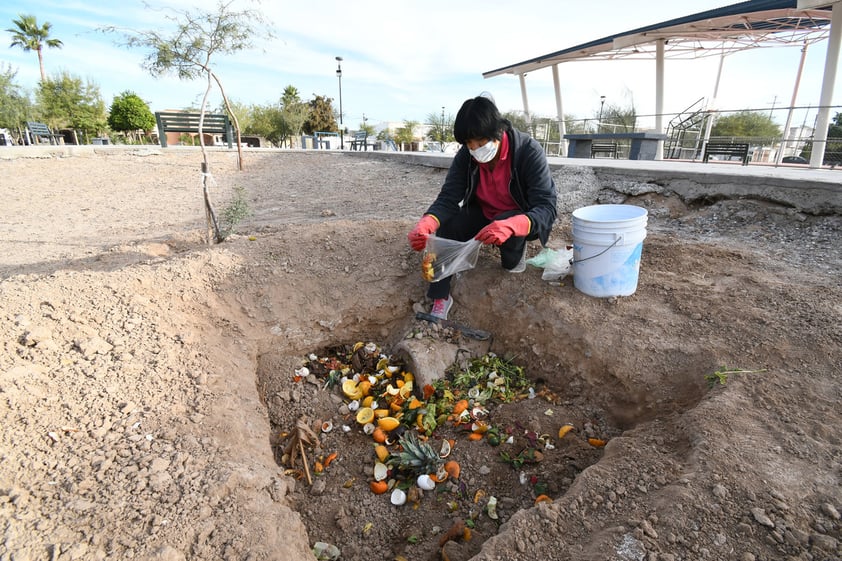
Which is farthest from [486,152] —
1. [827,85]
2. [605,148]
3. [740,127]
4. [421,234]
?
[740,127]

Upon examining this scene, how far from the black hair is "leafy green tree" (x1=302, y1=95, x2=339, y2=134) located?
3822 centimetres

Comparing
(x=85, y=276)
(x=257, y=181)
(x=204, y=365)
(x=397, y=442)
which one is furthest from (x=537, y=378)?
(x=257, y=181)

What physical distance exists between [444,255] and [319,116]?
38747mm

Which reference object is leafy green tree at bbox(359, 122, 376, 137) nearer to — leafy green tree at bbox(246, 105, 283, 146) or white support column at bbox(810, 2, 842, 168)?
leafy green tree at bbox(246, 105, 283, 146)

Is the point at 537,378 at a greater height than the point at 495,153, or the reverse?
the point at 495,153

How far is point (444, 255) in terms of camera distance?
10.2 ft

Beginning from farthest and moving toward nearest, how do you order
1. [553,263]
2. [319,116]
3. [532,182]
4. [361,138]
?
[319,116] → [361,138] → [553,263] → [532,182]

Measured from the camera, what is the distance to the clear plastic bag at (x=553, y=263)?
3195mm

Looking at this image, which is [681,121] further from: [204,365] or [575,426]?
[204,365]

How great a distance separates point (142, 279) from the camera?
2928mm

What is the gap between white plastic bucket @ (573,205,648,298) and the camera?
276 cm

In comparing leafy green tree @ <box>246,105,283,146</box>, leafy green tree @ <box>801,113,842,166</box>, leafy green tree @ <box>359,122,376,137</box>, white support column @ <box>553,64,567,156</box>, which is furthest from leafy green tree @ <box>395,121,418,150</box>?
leafy green tree @ <box>801,113,842,166</box>

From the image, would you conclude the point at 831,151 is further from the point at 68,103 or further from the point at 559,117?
the point at 68,103

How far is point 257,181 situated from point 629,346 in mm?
9411
